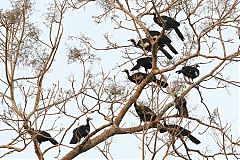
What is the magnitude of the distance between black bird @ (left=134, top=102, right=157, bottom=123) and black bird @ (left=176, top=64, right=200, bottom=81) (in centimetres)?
88

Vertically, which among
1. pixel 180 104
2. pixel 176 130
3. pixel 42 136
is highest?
pixel 42 136

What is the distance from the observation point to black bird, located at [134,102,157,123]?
679 cm

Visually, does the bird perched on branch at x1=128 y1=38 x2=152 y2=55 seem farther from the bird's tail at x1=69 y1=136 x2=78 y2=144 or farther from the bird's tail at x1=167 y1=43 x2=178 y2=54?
the bird's tail at x1=69 y1=136 x2=78 y2=144

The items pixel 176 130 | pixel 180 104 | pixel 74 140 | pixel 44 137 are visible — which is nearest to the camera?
pixel 176 130

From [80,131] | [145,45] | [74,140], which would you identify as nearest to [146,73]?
[145,45]

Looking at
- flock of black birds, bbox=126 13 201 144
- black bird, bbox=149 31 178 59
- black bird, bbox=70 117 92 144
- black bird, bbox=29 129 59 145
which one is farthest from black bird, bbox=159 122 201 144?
black bird, bbox=29 129 59 145

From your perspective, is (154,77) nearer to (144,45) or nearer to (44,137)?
(144,45)

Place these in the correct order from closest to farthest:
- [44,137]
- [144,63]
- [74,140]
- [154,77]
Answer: [154,77], [44,137], [74,140], [144,63]

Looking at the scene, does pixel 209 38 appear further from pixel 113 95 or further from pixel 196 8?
pixel 113 95

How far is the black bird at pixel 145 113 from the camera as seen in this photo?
22.3 feet

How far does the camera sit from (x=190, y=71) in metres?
7.86

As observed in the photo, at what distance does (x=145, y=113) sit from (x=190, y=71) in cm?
127

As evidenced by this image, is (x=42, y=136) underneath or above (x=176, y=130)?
above

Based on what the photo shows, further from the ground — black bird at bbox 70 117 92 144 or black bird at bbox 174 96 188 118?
black bird at bbox 70 117 92 144
